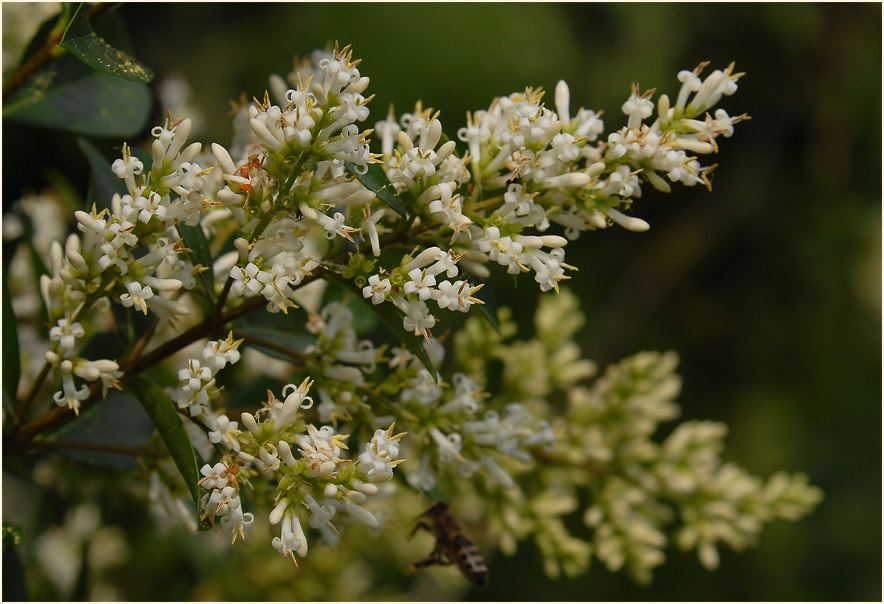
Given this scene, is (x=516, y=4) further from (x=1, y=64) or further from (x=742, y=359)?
(x=1, y=64)

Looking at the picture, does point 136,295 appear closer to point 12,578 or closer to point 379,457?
point 379,457

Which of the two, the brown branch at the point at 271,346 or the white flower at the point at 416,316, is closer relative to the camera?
the white flower at the point at 416,316

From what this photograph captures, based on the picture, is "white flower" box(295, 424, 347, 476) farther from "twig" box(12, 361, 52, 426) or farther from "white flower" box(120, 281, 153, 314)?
"twig" box(12, 361, 52, 426)

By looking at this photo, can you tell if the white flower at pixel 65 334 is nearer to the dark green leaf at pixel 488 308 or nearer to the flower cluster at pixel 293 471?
the flower cluster at pixel 293 471

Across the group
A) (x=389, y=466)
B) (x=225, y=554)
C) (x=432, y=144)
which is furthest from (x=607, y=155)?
(x=225, y=554)

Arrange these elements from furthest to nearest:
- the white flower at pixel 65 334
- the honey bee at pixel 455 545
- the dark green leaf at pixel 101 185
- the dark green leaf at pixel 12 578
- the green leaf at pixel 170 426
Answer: the honey bee at pixel 455 545 → the dark green leaf at pixel 12 578 → the dark green leaf at pixel 101 185 → the white flower at pixel 65 334 → the green leaf at pixel 170 426

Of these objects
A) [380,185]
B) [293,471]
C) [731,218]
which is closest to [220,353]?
[293,471]

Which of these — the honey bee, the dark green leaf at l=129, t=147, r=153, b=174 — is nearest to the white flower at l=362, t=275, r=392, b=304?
the dark green leaf at l=129, t=147, r=153, b=174

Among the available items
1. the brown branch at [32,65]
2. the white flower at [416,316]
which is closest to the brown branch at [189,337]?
the white flower at [416,316]
